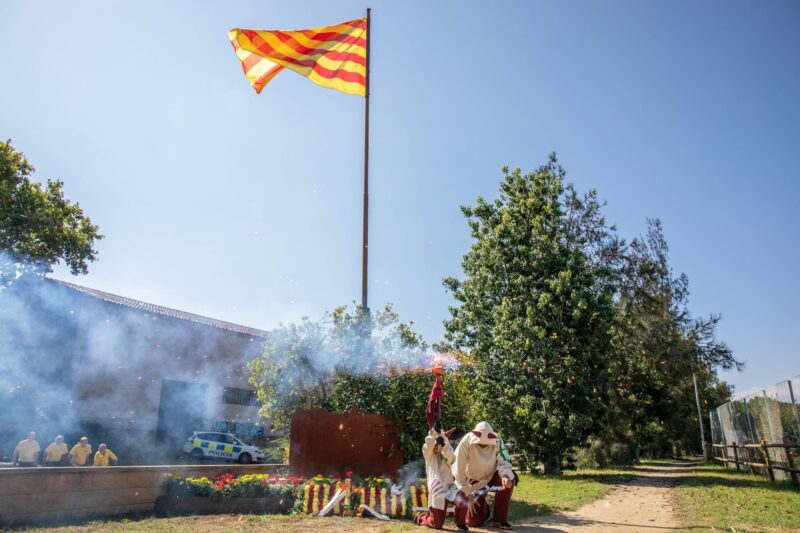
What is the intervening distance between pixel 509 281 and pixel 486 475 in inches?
506

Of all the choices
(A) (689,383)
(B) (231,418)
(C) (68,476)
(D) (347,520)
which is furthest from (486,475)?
(A) (689,383)

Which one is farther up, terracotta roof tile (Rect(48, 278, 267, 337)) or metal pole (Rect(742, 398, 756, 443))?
terracotta roof tile (Rect(48, 278, 267, 337))

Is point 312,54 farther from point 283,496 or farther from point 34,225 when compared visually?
point 34,225

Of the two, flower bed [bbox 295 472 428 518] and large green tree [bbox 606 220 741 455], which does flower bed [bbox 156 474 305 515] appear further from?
large green tree [bbox 606 220 741 455]

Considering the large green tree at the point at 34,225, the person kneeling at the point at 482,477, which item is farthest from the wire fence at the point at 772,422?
the large green tree at the point at 34,225

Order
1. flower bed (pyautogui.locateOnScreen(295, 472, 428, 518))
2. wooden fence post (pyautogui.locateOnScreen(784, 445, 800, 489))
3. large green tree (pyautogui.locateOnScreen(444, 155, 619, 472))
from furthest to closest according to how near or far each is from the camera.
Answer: large green tree (pyautogui.locateOnScreen(444, 155, 619, 472)), wooden fence post (pyautogui.locateOnScreen(784, 445, 800, 489)), flower bed (pyautogui.locateOnScreen(295, 472, 428, 518))

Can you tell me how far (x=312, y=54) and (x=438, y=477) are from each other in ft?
34.8

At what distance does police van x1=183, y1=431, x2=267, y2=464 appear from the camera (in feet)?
75.2

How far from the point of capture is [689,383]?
39375 millimetres

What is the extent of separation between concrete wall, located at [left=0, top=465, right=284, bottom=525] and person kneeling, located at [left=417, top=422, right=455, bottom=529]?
4.99m

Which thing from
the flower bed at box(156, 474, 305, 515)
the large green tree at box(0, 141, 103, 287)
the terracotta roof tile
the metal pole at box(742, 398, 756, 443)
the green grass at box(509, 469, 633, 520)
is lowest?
the green grass at box(509, 469, 633, 520)

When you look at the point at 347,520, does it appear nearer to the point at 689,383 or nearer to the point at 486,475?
the point at 486,475

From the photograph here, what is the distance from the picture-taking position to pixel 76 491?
8891 mm

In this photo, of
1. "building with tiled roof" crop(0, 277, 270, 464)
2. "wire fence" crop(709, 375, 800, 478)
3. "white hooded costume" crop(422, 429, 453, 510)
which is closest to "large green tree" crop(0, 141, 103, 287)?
"building with tiled roof" crop(0, 277, 270, 464)
